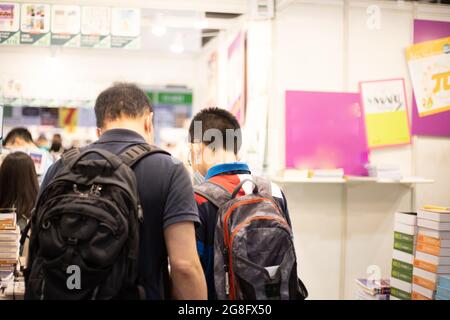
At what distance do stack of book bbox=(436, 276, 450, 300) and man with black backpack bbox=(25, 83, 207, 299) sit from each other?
1.77 m

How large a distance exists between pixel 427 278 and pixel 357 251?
4.05ft

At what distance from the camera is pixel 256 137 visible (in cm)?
440

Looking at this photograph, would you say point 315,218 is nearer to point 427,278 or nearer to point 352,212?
Result: point 352,212

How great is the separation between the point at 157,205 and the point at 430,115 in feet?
8.54

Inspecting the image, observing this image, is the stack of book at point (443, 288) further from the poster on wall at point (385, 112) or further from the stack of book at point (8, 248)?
the stack of book at point (8, 248)

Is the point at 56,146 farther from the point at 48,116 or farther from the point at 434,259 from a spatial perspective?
the point at 434,259

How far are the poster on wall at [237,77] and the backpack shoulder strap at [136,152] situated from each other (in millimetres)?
3369

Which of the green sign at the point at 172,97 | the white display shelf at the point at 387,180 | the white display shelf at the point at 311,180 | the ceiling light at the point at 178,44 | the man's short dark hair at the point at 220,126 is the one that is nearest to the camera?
the man's short dark hair at the point at 220,126

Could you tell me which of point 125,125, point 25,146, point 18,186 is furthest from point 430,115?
point 25,146

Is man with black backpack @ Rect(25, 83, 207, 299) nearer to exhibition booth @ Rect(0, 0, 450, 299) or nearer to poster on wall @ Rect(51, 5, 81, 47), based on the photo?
poster on wall @ Rect(51, 5, 81, 47)

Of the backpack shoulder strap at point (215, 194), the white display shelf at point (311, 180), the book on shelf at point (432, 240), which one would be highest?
the backpack shoulder strap at point (215, 194)

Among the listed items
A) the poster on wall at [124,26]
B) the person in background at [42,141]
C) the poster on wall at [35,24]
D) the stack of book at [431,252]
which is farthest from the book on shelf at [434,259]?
the person in background at [42,141]

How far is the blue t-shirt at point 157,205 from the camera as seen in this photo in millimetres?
1696
